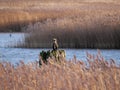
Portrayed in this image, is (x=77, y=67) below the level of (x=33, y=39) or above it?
above

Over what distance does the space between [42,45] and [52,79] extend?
52.3ft

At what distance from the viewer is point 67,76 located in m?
6.95

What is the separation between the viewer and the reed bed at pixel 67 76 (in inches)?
265

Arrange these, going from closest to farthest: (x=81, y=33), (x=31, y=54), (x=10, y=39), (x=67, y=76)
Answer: (x=67, y=76) < (x=31, y=54) < (x=81, y=33) < (x=10, y=39)

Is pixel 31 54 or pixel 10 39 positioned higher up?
pixel 31 54

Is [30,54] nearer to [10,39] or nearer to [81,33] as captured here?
[81,33]

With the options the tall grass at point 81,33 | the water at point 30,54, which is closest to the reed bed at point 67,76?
the water at point 30,54

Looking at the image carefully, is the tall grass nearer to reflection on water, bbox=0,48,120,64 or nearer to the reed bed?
reflection on water, bbox=0,48,120,64

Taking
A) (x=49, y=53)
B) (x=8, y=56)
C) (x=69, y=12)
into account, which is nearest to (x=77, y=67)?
(x=49, y=53)

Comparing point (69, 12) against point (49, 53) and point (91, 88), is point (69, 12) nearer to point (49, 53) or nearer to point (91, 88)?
point (49, 53)

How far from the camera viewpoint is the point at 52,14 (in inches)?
1240

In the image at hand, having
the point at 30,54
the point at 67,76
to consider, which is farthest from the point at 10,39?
the point at 67,76

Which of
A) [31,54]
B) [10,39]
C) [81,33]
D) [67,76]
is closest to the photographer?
[67,76]

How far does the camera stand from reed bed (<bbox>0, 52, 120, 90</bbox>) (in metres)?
6.74
